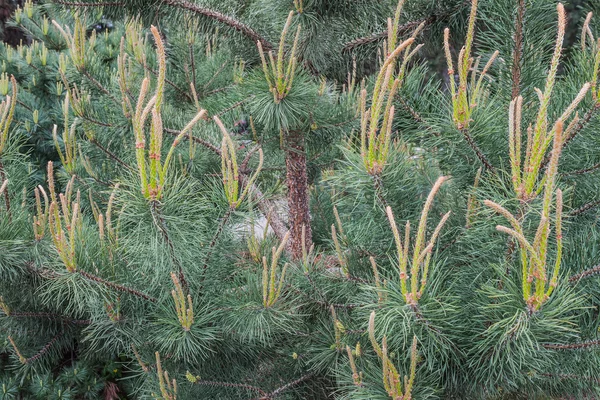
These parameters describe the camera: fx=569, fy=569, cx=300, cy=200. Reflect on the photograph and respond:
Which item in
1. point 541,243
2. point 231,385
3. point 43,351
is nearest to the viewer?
point 541,243

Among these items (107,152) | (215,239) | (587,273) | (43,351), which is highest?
(587,273)

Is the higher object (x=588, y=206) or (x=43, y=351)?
(x=588, y=206)

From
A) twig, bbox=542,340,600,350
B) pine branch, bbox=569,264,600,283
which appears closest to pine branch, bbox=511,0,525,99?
pine branch, bbox=569,264,600,283

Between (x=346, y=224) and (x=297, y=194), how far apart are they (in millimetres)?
413

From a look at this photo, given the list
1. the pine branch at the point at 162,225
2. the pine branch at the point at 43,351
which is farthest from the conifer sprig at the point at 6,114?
the pine branch at the point at 43,351

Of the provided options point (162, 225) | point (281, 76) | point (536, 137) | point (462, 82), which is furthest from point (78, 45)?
point (536, 137)

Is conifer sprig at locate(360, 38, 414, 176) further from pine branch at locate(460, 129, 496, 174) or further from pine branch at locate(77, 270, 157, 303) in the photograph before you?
pine branch at locate(77, 270, 157, 303)

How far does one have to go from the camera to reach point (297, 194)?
206 centimetres

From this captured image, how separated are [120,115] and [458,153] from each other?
4.35 ft

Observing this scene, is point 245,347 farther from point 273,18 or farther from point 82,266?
point 273,18

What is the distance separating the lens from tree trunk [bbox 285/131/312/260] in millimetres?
2016

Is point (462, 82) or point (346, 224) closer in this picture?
point (462, 82)

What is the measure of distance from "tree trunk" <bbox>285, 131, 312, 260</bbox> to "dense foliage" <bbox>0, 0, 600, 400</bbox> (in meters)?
0.01

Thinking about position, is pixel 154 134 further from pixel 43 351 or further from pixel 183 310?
pixel 43 351
